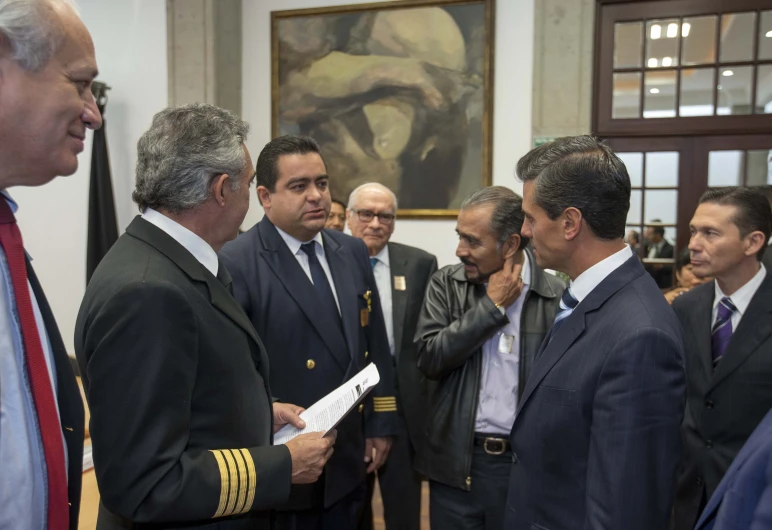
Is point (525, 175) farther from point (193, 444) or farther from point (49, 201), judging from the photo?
point (49, 201)

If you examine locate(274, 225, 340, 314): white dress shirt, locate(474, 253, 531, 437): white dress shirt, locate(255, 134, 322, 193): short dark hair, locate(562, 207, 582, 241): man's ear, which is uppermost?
locate(255, 134, 322, 193): short dark hair

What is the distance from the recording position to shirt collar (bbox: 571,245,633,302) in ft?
4.93

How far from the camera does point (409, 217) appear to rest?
5.32 meters

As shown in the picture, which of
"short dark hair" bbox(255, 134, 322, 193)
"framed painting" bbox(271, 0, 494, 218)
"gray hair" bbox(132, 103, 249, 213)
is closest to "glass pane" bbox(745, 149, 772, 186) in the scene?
"framed painting" bbox(271, 0, 494, 218)

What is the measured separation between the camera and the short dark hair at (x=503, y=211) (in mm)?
2217

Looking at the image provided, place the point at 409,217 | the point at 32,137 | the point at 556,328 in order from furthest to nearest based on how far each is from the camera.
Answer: the point at 409,217 < the point at 556,328 < the point at 32,137

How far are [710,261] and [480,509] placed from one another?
4.81ft

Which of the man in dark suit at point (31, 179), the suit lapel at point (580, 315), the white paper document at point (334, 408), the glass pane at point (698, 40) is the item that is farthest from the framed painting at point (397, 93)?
the man in dark suit at point (31, 179)

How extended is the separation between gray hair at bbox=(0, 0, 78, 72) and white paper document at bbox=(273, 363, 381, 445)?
105 centimetres

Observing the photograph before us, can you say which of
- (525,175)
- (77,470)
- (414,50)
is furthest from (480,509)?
(414,50)

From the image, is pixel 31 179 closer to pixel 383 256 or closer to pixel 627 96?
pixel 383 256

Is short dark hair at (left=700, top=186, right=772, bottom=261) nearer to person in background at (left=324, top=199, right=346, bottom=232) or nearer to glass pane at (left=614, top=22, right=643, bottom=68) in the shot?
person in background at (left=324, top=199, right=346, bottom=232)

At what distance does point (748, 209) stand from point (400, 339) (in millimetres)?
1729

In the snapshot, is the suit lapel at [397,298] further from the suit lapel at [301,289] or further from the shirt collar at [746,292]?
the shirt collar at [746,292]
